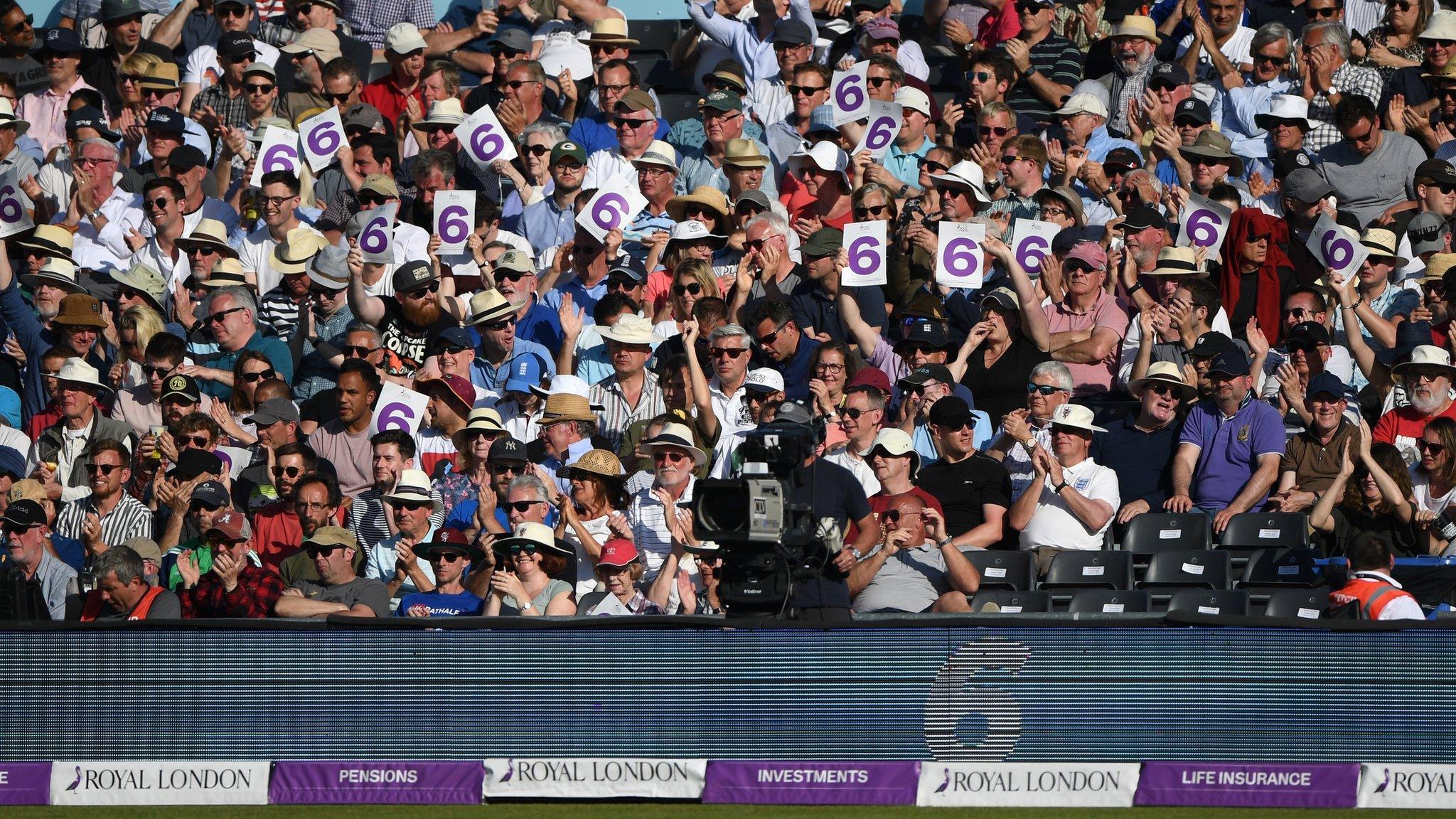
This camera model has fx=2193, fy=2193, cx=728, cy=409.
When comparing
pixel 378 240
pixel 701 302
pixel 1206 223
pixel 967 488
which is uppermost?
pixel 378 240

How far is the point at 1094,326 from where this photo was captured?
14.4 meters

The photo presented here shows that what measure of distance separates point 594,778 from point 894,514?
2.57m

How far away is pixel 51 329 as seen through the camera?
1565 cm

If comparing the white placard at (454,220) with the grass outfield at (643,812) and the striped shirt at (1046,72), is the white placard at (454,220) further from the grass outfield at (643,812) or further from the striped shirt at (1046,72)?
the grass outfield at (643,812)

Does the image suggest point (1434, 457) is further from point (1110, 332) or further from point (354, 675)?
point (354, 675)

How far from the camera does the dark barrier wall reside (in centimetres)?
1005

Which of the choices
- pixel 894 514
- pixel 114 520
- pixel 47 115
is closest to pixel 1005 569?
pixel 894 514

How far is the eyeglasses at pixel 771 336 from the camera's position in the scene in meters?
14.2

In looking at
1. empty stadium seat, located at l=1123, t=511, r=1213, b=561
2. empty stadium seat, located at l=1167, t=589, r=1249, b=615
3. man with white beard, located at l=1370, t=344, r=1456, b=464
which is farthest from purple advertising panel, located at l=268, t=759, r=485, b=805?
man with white beard, located at l=1370, t=344, r=1456, b=464

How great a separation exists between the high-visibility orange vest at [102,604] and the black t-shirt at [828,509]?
3.67 m

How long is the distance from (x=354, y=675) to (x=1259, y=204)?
7992 millimetres

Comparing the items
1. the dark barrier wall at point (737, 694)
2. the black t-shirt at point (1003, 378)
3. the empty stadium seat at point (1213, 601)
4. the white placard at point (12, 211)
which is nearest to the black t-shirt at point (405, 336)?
the white placard at point (12, 211)

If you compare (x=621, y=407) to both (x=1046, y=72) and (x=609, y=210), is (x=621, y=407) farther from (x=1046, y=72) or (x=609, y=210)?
(x=1046, y=72)

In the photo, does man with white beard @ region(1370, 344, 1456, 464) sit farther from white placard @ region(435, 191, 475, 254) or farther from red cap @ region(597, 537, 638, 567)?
white placard @ region(435, 191, 475, 254)
